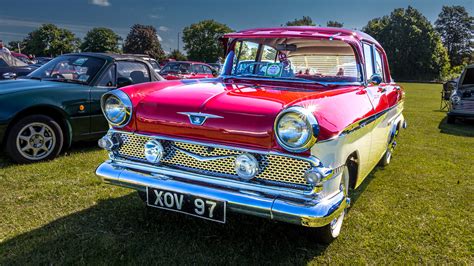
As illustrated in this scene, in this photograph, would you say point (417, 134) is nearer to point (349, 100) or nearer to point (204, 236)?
point (349, 100)

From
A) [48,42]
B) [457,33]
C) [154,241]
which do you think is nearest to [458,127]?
[154,241]

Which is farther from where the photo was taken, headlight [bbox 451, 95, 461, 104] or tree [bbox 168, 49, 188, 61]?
tree [bbox 168, 49, 188, 61]

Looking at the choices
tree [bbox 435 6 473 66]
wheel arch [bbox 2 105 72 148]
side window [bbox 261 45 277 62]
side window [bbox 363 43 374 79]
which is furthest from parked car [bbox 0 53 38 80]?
tree [bbox 435 6 473 66]

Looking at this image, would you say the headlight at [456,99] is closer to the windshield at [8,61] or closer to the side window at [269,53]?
the side window at [269,53]

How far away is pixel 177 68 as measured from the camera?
14.9 m

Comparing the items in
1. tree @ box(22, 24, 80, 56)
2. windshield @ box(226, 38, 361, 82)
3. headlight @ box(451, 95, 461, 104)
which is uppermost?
tree @ box(22, 24, 80, 56)

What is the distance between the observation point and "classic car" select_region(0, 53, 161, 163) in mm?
4645

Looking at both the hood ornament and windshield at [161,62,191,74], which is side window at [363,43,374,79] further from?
windshield at [161,62,191,74]

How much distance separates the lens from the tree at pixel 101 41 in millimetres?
75238

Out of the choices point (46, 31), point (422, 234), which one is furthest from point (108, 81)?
point (46, 31)

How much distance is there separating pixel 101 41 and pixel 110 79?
75914 mm

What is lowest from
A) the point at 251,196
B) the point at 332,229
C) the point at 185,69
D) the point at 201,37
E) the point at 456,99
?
the point at 332,229

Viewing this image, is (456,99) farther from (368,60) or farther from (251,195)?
(251,195)

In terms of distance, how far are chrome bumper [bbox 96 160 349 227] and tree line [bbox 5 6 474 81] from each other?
2554 inches
